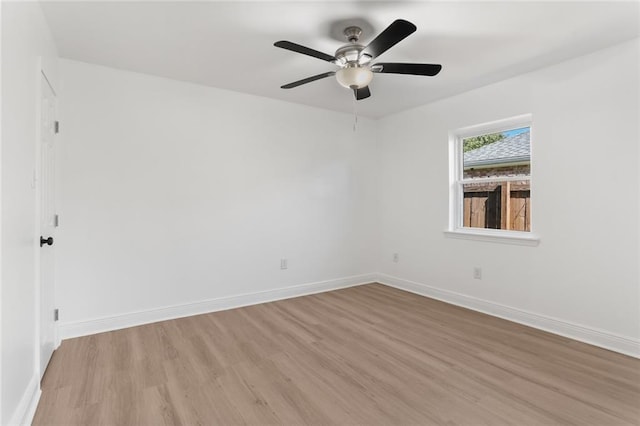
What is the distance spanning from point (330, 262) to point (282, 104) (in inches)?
83.4

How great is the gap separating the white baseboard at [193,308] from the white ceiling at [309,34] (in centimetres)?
230

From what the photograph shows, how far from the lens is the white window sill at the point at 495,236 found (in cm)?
320

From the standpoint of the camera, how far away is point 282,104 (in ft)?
13.4

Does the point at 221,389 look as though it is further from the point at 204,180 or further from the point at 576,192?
the point at 576,192

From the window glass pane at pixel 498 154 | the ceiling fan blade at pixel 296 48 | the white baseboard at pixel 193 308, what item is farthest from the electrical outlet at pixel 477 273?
the ceiling fan blade at pixel 296 48

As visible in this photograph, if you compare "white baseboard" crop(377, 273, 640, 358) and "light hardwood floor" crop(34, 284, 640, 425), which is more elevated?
"white baseboard" crop(377, 273, 640, 358)

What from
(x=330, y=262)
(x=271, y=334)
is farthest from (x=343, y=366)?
(x=330, y=262)

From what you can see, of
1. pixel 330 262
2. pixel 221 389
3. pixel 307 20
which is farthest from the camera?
pixel 330 262

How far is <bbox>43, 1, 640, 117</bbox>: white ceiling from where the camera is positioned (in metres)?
2.13

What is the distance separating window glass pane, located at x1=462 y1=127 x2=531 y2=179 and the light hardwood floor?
1.58 metres

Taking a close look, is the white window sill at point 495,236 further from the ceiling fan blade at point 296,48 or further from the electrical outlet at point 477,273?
the ceiling fan blade at point 296,48

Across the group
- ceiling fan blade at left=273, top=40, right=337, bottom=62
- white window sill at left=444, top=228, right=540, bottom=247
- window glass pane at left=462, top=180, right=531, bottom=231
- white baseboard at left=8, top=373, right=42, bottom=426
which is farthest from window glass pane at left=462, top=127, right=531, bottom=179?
white baseboard at left=8, top=373, right=42, bottom=426

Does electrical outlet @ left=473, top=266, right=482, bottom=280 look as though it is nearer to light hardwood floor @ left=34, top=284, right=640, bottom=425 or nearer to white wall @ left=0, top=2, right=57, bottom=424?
light hardwood floor @ left=34, top=284, right=640, bottom=425

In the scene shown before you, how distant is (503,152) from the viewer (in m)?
3.59
